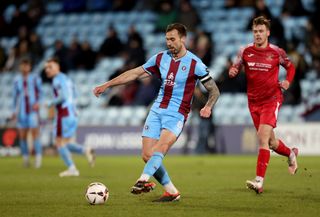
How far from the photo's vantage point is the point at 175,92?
379 inches

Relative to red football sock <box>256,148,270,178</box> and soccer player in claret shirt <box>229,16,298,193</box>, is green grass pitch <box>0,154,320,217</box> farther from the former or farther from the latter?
soccer player in claret shirt <box>229,16,298,193</box>

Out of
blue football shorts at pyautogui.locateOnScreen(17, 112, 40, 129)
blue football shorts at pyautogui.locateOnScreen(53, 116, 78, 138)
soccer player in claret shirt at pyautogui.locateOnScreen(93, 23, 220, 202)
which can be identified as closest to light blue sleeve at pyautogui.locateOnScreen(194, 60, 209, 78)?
soccer player in claret shirt at pyautogui.locateOnScreen(93, 23, 220, 202)

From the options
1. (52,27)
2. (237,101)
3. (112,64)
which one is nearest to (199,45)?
(237,101)

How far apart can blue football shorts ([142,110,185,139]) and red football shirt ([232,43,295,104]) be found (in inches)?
76.2

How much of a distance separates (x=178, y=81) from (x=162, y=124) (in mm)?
553

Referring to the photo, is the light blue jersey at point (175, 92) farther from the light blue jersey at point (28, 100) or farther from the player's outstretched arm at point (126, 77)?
the light blue jersey at point (28, 100)

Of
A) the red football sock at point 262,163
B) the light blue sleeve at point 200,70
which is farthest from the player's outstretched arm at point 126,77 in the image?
the red football sock at point 262,163

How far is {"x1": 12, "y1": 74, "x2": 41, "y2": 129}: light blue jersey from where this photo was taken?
1861 centimetres

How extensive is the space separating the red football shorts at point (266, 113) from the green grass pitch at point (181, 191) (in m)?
0.96

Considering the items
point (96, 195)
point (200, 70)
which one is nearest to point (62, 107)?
point (200, 70)

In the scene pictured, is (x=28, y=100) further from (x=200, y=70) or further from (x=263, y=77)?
(x=200, y=70)

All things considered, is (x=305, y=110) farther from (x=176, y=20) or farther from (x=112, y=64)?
(x=112, y=64)

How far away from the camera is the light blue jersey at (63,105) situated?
15.4 meters

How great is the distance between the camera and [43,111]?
83.6ft
